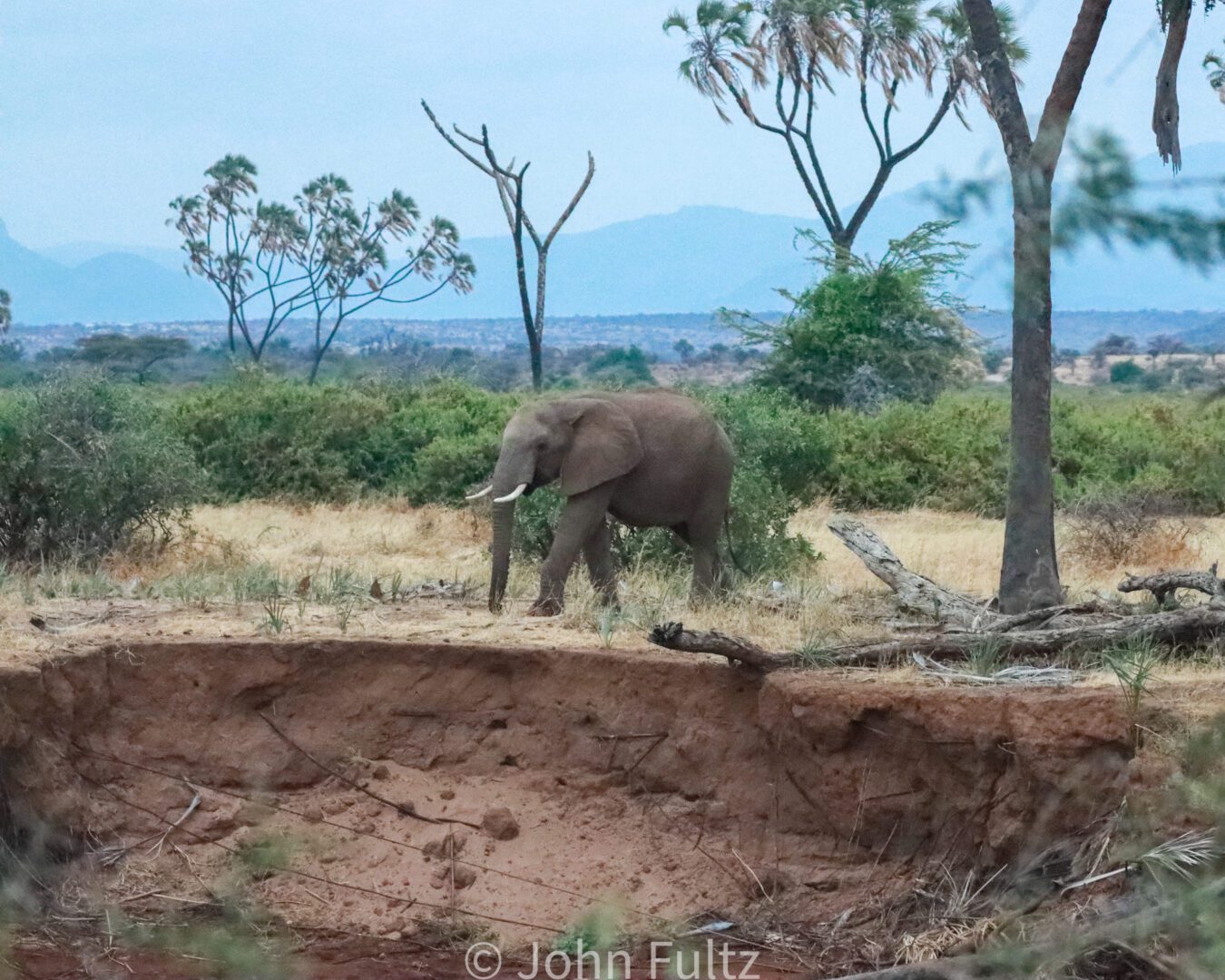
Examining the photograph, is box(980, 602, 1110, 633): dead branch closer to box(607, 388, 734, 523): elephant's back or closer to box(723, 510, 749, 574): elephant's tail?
box(607, 388, 734, 523): elephant's back

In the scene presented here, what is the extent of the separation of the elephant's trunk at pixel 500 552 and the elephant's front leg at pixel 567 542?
0.73ft

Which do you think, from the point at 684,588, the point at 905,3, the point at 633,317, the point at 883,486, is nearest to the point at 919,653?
the point at 684,588

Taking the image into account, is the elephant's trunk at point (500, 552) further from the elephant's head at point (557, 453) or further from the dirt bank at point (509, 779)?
the dirt bank at point (509, 779)

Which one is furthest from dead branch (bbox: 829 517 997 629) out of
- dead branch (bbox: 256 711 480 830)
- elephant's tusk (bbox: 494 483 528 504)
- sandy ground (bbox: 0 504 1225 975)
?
dead branch (bbox: 256 711 480 830)

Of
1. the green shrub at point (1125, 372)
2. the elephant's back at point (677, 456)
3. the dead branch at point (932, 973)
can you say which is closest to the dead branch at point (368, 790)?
the elephant's back at point (677, 456)

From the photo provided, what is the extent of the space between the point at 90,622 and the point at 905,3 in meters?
25.7

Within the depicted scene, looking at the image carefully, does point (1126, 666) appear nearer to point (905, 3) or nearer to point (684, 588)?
point (684, 588)

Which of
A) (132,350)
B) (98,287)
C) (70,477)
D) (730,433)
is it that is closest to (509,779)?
(730,433)

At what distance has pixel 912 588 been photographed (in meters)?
10.2

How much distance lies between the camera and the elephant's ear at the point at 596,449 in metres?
10.1

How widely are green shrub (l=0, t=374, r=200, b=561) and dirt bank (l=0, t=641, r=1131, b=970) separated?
5.26 meters

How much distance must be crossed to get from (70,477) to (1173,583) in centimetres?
893

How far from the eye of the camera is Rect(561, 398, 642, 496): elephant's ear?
10.1 m

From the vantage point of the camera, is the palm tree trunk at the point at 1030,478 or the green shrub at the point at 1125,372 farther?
the palm tree trunk at the point at 1030,478
